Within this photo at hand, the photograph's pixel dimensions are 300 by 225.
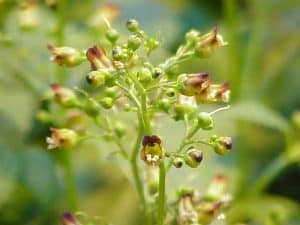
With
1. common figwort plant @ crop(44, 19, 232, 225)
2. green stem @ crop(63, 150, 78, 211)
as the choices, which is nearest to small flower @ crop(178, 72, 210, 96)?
common figwort plant @ crop(44, 19, 232, 225)

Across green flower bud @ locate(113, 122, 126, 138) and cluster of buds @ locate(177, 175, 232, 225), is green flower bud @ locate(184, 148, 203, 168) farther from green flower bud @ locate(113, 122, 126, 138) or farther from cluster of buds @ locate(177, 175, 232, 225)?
green flower bud @ locate(113, 122, 126, 138)

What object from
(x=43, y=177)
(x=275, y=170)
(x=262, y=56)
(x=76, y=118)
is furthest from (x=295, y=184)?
(x=76, y=118)

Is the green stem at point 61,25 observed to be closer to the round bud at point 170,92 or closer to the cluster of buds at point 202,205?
the cluster of buds at point 202,205

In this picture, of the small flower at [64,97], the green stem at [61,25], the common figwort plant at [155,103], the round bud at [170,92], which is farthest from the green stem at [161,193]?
the green stem at [61,25]

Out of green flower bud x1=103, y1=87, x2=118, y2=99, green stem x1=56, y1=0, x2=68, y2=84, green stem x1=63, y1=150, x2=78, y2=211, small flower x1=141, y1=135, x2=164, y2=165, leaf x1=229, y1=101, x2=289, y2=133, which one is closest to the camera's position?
small flower x1=141, y1=135, x2=164, y2=165

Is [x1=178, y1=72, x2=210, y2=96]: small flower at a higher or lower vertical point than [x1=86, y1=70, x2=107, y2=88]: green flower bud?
lower

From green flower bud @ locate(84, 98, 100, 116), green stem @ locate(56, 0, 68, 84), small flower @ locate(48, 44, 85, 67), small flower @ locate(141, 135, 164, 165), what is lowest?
small flower @ locate(141, 135, 164, 165)
